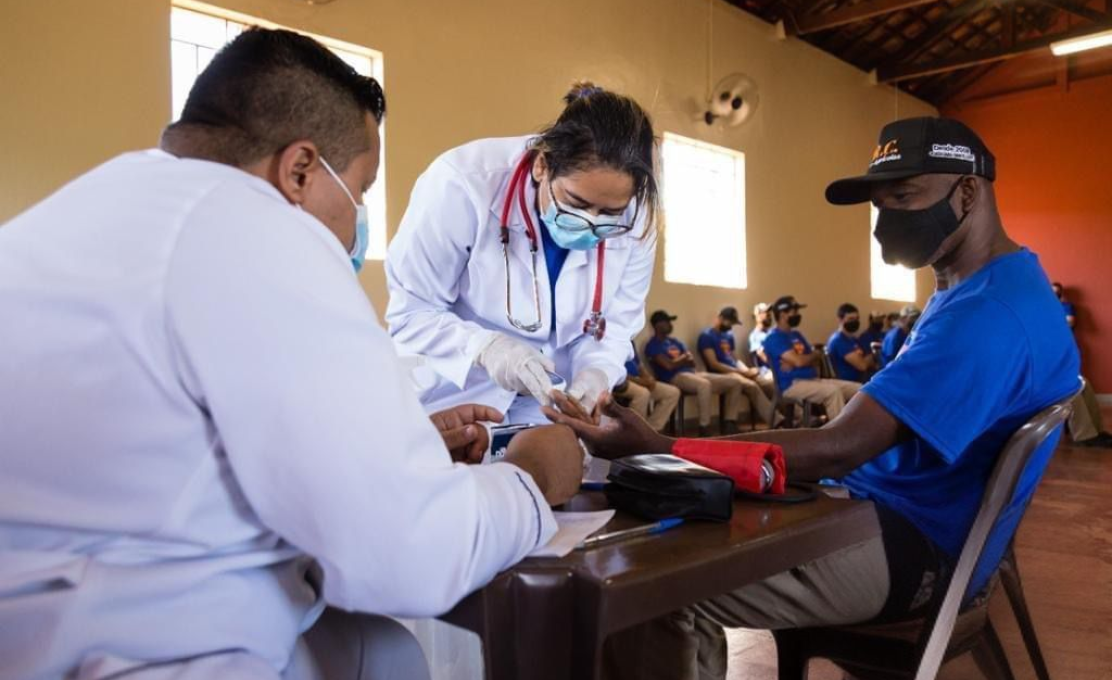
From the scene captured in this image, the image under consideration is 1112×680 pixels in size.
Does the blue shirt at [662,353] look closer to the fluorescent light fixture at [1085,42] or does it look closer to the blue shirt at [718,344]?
the blue shirt at [718,344]

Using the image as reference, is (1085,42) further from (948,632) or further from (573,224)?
(948,632)

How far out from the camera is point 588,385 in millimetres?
1981

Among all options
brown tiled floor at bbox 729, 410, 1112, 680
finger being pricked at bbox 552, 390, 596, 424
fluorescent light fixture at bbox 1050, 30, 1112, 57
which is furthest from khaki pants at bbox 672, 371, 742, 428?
finger being pricked at bbox 552, 390, 596, 424

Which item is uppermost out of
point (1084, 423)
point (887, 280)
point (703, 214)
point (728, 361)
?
point (703, 214)

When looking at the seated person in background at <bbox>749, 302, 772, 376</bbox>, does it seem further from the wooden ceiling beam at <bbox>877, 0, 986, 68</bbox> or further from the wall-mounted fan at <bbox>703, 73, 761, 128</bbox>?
the wooden ceiling beam at <bbox>877, 0, 986, 68</bbox>

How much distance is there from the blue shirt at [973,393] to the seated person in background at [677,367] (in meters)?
6.14

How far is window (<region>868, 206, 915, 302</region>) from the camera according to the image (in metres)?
11.8

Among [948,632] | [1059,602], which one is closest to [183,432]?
[948,632]

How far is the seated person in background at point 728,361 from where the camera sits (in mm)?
8375

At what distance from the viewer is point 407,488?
727 millimetres

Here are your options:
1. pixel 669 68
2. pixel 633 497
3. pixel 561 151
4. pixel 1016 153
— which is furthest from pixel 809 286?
pixel 633 497

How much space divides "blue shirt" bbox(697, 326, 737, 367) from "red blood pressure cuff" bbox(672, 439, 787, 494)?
723 cm

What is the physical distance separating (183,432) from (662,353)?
7.17 metres

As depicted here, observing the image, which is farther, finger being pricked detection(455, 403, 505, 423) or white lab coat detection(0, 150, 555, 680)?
finger being pricked detection(455, 403, 505, 423)
